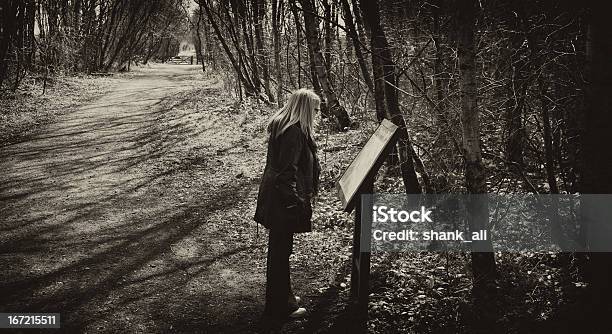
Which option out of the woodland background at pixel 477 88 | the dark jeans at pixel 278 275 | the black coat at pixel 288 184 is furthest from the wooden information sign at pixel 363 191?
the woodland background at pixel 477 88

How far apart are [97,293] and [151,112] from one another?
1199 centimetres

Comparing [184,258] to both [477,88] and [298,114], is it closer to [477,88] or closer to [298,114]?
[298,114]

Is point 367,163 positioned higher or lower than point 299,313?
higher

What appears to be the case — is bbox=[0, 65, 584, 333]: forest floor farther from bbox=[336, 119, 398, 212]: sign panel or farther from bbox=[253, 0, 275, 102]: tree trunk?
bbox=[253, 0, 275, 102]: tree trunk

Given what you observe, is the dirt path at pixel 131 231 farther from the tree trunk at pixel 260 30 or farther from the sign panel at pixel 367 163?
the tree trunk at pixel 260 30

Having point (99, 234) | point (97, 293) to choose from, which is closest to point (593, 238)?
point (97, 293)

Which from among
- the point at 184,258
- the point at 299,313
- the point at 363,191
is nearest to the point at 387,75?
the point at 363,191

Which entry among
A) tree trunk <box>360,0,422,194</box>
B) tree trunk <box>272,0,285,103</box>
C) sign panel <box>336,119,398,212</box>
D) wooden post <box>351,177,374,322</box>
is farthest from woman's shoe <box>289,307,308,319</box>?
tree trunk <box>272,0,285,103</box>

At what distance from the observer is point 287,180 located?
4.04 meters

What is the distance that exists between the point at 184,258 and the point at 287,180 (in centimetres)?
246

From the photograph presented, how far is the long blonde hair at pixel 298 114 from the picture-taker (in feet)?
13.5

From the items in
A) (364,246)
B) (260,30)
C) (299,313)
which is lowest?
(299,313)

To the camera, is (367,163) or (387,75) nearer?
(367,163)

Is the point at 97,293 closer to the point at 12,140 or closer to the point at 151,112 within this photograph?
the point at 12,140
